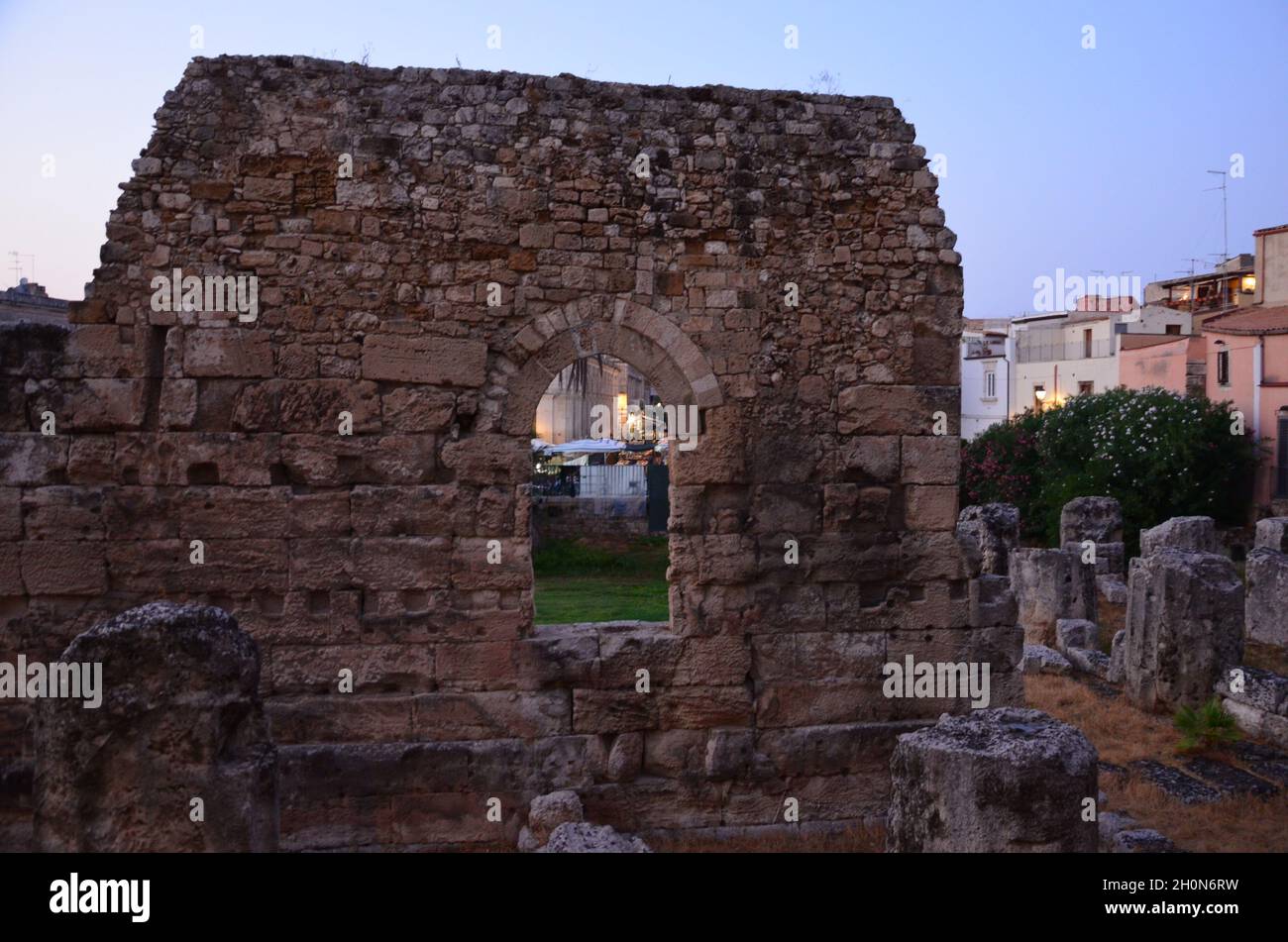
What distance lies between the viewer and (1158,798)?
29.6 ft

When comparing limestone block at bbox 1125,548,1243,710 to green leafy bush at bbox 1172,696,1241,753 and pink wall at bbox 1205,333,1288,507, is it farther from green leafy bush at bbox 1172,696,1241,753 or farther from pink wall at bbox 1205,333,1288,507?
pink wall at bbox 1205,333,1288,507

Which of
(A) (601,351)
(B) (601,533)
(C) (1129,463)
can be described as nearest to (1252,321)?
(C) (1129,463)

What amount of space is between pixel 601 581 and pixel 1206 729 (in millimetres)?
12774

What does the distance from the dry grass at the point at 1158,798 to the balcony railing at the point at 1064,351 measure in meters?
28.4

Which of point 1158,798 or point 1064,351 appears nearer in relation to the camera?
point 1158,798

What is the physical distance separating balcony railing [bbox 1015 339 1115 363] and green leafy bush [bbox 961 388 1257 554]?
917cm

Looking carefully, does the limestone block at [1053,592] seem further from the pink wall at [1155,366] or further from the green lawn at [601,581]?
the pink wall at [1155,366]

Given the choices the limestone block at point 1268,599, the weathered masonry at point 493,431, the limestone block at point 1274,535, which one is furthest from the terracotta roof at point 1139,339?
the weathered masonry at point 493,431

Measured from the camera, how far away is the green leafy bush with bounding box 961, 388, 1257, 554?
27156 millimetres

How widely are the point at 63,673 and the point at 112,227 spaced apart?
3.86 metres

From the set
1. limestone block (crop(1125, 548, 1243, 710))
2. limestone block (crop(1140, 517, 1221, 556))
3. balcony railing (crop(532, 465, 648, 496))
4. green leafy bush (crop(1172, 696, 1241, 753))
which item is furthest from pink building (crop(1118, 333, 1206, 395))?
green leafy bush (crop(1172, 696, 1241, 753))

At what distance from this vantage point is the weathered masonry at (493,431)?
745cm

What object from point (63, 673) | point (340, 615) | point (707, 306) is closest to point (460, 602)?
point (340, 615)

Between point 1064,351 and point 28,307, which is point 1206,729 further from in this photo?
point 1064,351
